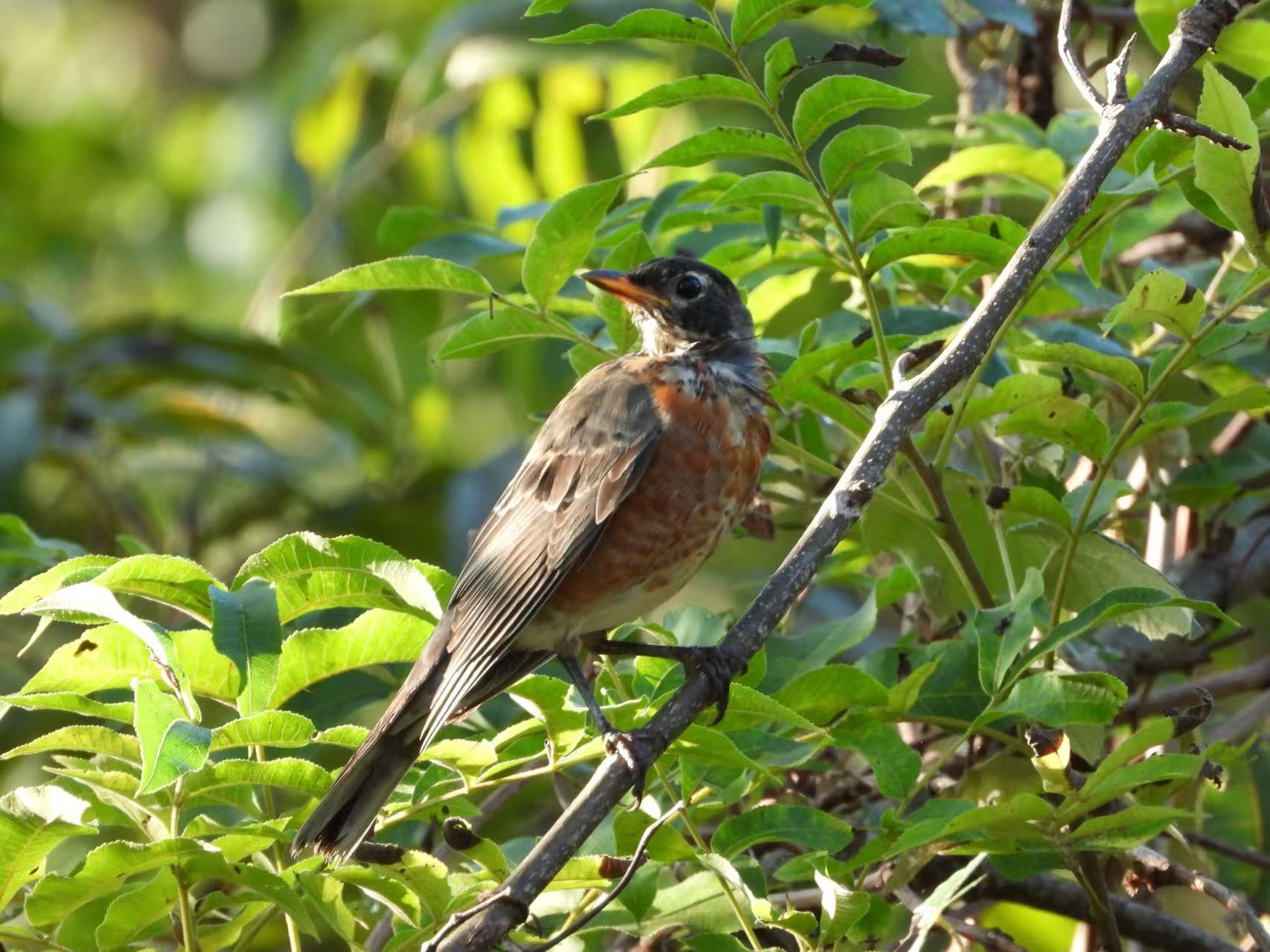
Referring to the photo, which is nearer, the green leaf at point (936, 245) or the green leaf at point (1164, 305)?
the green leaf at point (1164, 305)

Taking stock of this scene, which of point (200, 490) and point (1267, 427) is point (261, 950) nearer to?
point (200, 490)

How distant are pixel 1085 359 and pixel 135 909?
1.87 m

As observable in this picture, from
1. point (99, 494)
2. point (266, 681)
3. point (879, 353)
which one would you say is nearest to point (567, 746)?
point (266, 681)

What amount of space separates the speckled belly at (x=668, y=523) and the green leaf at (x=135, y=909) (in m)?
1.47

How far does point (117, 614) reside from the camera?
8.09 ft

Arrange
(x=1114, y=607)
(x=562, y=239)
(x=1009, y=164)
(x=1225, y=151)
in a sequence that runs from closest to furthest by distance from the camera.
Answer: (x=1225, y=151) < (x=1114, y=607) < (x=562, y=239) < (x=1009, y=164)

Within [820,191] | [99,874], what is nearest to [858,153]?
[820,191]

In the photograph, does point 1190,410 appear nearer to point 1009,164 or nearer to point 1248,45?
point 1009,164

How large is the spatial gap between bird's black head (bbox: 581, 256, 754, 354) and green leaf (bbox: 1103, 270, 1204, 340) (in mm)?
1334

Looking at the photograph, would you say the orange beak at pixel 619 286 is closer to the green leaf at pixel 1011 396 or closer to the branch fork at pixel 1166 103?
the green leaf at pixel 1011 396

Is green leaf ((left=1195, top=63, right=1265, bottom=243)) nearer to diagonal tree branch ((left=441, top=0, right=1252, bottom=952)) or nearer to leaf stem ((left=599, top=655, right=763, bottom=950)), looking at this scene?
diagonal tree branch ((left=441, top=0, right=1252, bottom=952))

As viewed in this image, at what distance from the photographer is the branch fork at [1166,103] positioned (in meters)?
2.71

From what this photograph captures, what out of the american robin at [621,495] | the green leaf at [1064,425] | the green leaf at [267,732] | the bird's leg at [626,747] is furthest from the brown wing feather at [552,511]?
the green leaf at [1064,425]

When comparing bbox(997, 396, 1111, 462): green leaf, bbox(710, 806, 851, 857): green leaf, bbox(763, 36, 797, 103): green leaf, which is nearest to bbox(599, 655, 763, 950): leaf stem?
bbox(710, 806, 851, 857): green leaf
